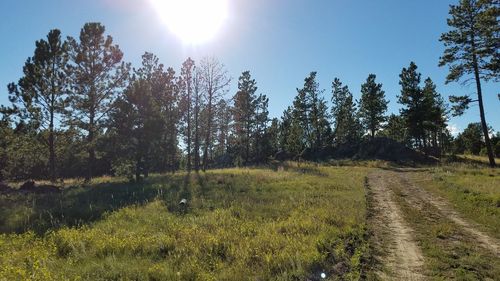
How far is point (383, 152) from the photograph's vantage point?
56312mm

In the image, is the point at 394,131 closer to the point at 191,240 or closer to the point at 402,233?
the point at 402,233

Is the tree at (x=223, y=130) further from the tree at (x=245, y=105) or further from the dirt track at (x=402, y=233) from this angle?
the dirt track at (x=402, y=233)

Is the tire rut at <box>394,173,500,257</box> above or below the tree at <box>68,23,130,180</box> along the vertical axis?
below

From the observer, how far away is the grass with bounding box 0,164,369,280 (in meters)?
7.17

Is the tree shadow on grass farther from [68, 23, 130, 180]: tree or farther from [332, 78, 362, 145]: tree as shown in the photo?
[332, 78, 362, 145]: tree

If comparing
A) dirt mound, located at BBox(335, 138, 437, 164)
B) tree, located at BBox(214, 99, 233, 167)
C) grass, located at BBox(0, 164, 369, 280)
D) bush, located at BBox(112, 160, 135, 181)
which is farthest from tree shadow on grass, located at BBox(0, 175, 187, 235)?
dirt mound, located at BBox(335, 138, 437, 164)

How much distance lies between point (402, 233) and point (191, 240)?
6.22 m

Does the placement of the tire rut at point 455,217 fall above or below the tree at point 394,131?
below

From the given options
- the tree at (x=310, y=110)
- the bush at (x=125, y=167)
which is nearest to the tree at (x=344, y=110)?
the tree at (x=310, y=110)

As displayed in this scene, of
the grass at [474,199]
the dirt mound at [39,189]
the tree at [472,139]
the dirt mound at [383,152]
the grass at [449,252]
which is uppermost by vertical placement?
the tree at [472,139]

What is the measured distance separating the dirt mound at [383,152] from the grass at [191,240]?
40.5 meters

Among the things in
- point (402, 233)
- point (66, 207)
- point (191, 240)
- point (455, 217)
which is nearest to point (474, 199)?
point (455, 217)

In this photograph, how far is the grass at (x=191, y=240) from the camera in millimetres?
7172

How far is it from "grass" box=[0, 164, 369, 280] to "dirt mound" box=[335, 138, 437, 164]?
133ft
